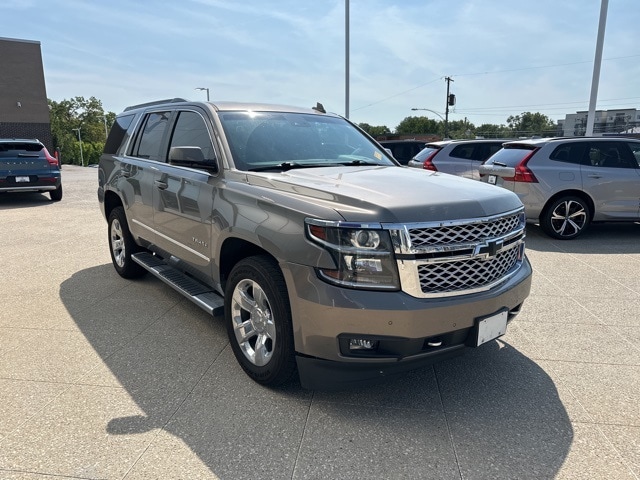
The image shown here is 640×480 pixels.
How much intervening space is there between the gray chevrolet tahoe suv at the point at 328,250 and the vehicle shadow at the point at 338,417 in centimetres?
28

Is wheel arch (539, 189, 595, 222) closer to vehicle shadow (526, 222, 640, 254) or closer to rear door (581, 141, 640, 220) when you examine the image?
rear door (581, 141, 640, 220)

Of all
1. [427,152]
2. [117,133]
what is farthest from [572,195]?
[117,133]

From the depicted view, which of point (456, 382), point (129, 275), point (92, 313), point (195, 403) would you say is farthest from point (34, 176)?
point (456, 382)

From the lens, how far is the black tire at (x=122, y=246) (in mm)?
5367

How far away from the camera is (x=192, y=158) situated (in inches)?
137

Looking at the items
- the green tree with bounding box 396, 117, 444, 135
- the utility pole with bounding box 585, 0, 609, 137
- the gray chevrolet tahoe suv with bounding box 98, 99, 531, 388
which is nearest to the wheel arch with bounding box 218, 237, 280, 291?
the gray chevrolet tahoe suv with bounding box 98, 99, 531, 388

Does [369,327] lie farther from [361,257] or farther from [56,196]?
[56,196]

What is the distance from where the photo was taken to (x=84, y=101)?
89.9m

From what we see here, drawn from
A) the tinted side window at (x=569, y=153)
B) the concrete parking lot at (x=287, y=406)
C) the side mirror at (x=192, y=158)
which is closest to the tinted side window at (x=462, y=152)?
the tinted side window at (x=569, y=153)

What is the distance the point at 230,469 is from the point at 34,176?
40.8ft

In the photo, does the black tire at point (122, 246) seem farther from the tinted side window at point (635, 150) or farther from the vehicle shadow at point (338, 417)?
the tinted side window at point (635, 150)

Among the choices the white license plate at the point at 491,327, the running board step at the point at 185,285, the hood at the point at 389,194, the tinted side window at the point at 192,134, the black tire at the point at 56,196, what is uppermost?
the tinted side window at the point at 192,134

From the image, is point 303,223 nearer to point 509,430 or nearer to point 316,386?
point 316,386

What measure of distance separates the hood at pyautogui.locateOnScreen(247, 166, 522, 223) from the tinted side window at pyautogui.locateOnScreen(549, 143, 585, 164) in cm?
545
